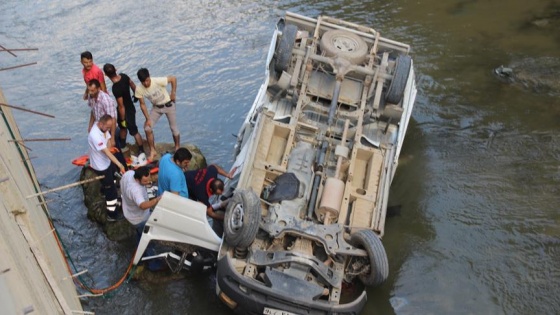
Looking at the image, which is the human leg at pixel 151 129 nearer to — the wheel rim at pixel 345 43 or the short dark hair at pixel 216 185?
the short dark hair at pixel 216 185

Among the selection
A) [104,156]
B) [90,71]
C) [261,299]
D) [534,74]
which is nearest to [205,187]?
[104,156]

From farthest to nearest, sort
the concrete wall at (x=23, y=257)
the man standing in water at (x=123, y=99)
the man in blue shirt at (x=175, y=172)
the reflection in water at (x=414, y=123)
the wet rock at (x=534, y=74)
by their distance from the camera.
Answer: the wet rock at (x=534, y=74)
the man standing in water at (x=123, y=99)
the reflection in water at (x=414, y=123)
the man in blue shirt at (x=175, y=172)
the concrete wall at (x=23, y=257)

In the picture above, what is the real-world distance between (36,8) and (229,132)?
7837 mm

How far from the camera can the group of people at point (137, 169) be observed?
5.89m

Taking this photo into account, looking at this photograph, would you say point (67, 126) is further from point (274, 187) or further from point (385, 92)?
point (385, 92)

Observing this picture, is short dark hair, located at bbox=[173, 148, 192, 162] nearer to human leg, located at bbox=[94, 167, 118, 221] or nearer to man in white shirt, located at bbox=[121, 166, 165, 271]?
man in white shirt, located at bbox=[121, 166, 165, 271]

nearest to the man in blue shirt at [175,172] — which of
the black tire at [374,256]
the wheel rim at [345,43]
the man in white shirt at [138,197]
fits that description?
the man in white shirt at [138,197]

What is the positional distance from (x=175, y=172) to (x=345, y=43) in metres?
4.04

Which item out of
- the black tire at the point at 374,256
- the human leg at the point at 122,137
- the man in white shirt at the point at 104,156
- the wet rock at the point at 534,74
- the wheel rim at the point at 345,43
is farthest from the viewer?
the wet rock at the point at 534,74

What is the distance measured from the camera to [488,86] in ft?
36.3

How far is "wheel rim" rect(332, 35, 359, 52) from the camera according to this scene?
823cm

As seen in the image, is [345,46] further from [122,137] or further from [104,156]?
[104,156]

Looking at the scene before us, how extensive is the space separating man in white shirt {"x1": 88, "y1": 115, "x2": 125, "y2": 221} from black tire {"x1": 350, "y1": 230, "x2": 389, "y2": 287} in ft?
10.5

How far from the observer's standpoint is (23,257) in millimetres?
3443
